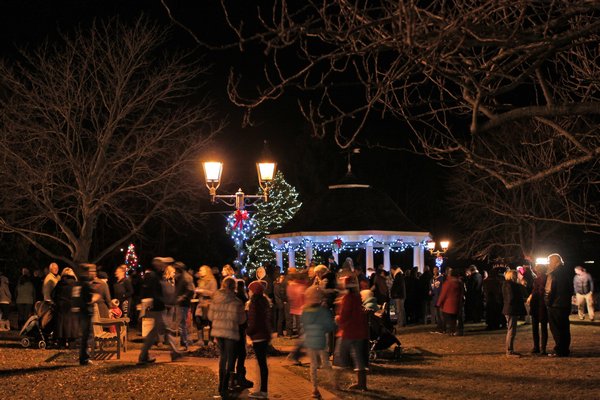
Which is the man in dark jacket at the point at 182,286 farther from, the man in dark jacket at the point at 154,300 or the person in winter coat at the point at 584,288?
the person in winter coat at the point at 584,288

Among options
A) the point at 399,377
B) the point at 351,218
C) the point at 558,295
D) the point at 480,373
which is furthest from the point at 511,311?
the point at 351,218

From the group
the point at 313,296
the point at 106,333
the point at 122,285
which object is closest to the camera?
the point at 313,296

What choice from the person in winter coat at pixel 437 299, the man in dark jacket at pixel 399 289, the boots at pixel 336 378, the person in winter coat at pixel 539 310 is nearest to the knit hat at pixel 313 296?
the boots at pixel 336 378

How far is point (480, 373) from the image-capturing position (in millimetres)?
15250

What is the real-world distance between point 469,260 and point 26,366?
42.7 meters

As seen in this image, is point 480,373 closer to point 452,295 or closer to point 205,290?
point 205,290

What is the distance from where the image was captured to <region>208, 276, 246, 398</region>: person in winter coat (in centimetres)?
1255

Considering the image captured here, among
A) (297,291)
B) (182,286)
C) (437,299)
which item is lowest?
(437,299)

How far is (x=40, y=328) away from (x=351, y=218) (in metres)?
23.6

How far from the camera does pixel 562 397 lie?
497 inches

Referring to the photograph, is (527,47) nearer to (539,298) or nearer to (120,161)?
(539,298)

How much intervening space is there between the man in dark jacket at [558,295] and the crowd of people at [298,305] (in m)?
0.02

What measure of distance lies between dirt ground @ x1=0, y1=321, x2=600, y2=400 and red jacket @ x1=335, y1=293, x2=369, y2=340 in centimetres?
90

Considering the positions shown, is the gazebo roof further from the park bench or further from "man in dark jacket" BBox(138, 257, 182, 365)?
"man in dark jacket" BBox(138, 257, 182, 365)
